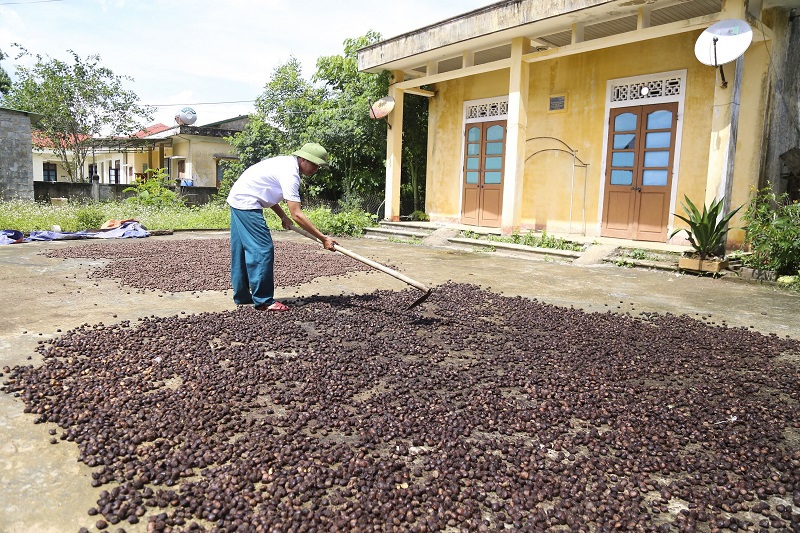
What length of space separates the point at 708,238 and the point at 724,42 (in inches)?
88.8

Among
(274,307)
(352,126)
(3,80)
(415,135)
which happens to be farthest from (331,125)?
(3,80)

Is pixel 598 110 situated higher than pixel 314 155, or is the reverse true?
pixel 598 110

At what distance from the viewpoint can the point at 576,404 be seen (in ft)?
8.91

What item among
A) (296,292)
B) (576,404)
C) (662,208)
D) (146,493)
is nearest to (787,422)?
(576,404)

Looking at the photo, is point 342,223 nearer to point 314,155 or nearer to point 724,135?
point 724,135

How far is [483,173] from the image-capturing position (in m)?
10.7

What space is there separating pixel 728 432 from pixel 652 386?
595 millimetres

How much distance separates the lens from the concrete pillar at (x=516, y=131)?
29.2ft

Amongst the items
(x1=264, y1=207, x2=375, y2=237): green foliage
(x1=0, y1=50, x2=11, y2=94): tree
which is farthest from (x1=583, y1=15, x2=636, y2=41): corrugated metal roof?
(x1=0, y1=50, x2=11, y2=94): tree

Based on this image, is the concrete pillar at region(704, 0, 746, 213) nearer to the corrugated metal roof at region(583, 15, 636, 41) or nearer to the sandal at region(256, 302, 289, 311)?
the corrugated metal roof at region(583, 15, 636, 41)

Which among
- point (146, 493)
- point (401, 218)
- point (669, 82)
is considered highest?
point (669, 82)

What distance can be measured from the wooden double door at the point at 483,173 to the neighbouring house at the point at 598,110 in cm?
2

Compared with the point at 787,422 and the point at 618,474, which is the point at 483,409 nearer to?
the point at 618,474

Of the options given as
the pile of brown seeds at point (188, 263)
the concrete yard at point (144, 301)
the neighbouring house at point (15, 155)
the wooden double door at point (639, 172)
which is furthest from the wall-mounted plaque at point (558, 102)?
the neighbouring house at point (15, 155)
